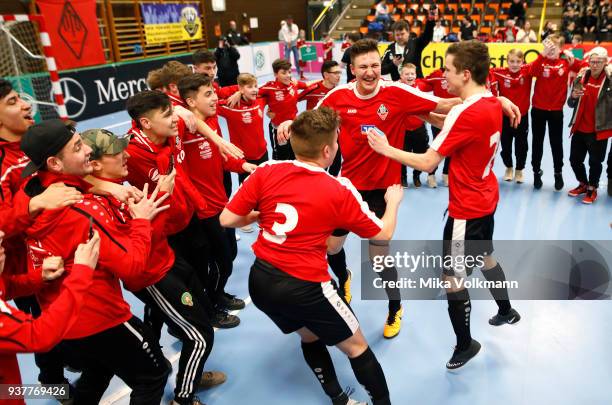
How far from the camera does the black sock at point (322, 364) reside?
3.03 meters

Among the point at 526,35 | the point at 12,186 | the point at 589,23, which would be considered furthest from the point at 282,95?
the point at 589,23

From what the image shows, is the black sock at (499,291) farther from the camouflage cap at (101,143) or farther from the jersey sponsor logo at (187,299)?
the camouflage cap at (101,143)

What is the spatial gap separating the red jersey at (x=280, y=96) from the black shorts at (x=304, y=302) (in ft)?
14.7

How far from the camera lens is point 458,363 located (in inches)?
138

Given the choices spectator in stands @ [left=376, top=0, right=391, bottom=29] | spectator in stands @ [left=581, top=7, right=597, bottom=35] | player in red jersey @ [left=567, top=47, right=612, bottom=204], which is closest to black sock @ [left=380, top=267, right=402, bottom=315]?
player in red jersey @ [left=567, top=47, right=612, bottom=204]

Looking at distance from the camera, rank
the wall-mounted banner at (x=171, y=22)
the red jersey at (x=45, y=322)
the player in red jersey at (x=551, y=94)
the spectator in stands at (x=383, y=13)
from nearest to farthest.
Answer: the red jersey at (x=45, y=322)
the player in red jersey at (x=551, y=94)
the wall-mounted banner at (x=171, y=22)
the spectator in stands at (x=383, y=13)

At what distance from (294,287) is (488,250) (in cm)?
171

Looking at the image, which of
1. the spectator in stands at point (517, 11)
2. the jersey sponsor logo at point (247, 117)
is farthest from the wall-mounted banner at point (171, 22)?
the jersey sponsor logo at point (247, 117)

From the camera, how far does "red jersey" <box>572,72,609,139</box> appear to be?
6.01 meters

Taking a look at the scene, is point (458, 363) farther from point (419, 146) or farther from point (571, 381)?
point (419, 146)

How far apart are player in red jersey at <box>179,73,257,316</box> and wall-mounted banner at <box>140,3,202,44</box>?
49.6ft

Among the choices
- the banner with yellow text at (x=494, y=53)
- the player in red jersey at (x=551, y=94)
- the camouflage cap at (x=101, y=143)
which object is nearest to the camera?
the camouflage cap at (x=101, y=143)

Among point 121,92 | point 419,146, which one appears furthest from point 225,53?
point 419,146

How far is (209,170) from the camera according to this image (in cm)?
400
